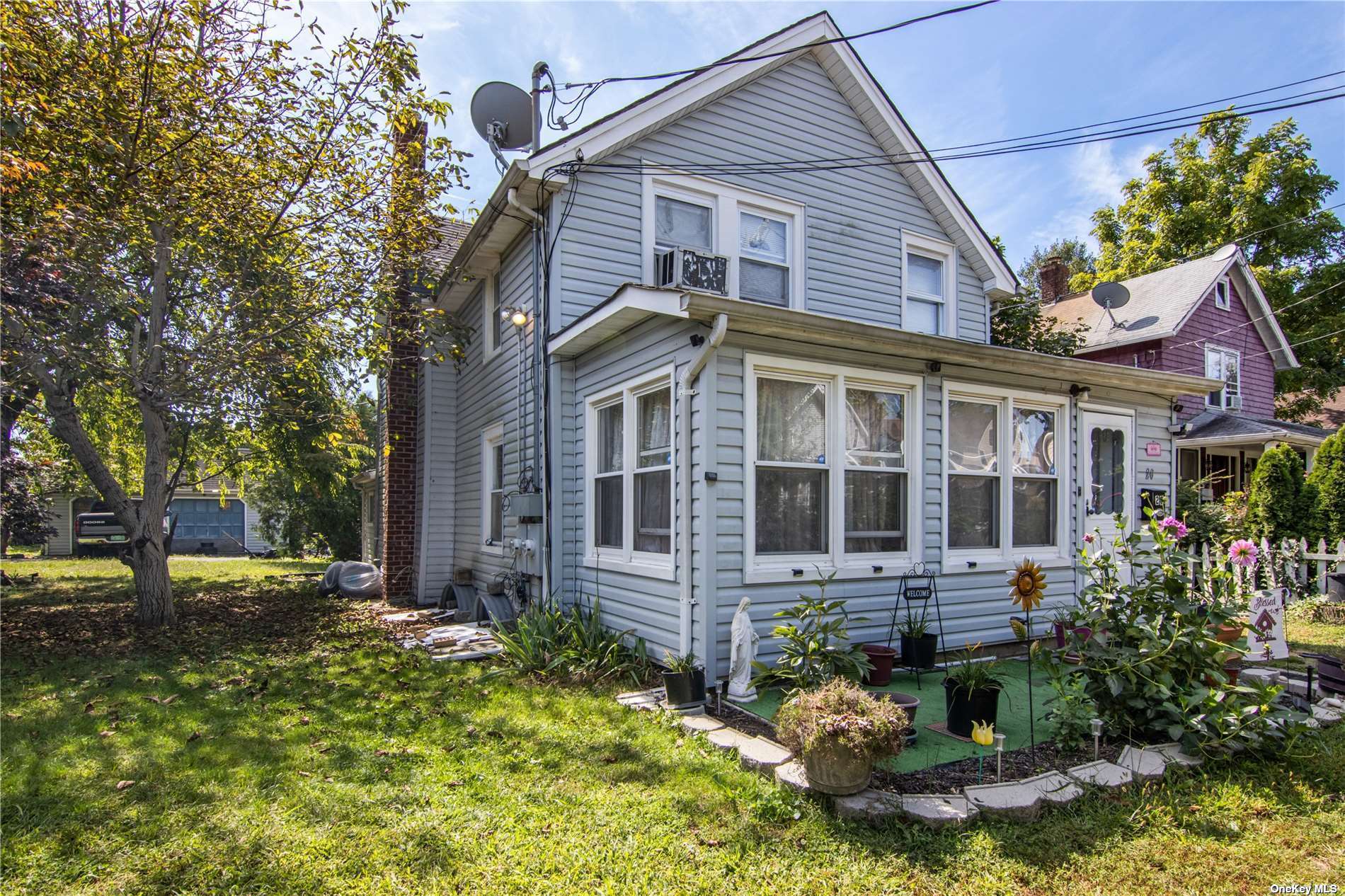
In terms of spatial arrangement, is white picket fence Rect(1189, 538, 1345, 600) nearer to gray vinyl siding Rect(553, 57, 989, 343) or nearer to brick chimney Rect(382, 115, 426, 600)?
gray vinyl siding Rect(553, 57, 989, 343)

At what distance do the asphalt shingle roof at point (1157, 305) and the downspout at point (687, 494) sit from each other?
14.4 m

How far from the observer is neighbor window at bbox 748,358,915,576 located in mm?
5777

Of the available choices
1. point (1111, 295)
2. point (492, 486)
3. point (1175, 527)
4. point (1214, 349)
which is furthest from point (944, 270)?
point (1214, 349)

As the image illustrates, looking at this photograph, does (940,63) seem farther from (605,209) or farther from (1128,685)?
(1128,685)

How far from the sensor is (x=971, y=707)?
4.35m

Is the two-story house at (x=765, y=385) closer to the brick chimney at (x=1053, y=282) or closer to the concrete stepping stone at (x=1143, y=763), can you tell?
the concrete stepping stone at (x=1143, y=763)

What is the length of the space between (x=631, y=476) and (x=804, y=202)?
4506mm

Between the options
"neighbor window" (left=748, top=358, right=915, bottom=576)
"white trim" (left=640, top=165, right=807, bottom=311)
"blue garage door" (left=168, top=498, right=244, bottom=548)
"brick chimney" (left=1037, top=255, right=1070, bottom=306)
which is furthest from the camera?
"blue garage door" (left=168, top=498, right=244, bottom=548)

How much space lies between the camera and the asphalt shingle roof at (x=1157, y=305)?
1712 centimetres

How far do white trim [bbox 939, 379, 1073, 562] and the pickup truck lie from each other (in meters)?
27.1

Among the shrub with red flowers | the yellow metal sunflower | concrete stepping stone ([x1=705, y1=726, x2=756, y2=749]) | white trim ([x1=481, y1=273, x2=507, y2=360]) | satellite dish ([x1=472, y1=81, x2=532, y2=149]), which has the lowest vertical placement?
concrete stepping stone ([x1=705, y1=726, x2=756, y2=749])

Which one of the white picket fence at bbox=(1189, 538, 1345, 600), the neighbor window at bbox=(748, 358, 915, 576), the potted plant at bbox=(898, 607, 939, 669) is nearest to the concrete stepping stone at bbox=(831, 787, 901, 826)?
the neighbor window at bbox=(748, 358, 915, 576)

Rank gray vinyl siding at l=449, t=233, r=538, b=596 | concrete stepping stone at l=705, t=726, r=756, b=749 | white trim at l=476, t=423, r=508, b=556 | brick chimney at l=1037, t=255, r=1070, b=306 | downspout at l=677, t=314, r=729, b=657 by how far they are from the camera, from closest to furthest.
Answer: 1. concrete stepping stone at l=705, t=726, r=756, b=749
2. downspout at l=677, t=314, r=729, b=657
3. gray vinyl siding at l=449, t=233, r=538, b=596
4. white trim at l=476, t=423, r=508, b=556
5. brick chimney at l=1037, t=255, r=1070, b=306

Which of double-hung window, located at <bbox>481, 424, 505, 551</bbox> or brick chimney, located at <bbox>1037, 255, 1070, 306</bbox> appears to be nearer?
double-hung window, located at <bbox>481, 424, 505, 551</bbox>
